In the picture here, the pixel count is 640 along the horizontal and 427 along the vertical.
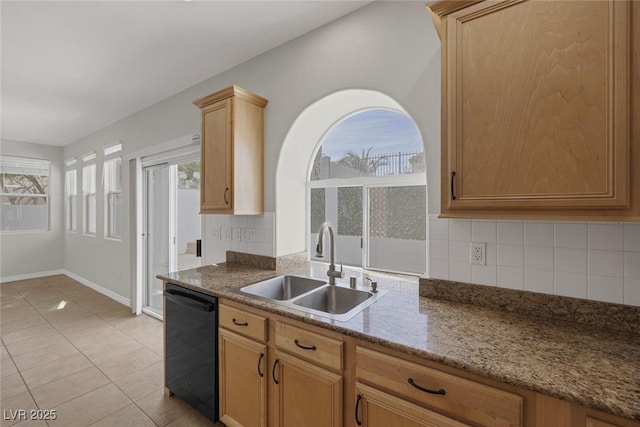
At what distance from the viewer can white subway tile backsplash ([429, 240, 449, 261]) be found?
64.2 inches

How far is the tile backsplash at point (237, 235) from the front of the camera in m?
2.47

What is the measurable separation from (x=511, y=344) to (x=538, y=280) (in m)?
0.46

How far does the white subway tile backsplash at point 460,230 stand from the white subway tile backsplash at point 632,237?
579 mm

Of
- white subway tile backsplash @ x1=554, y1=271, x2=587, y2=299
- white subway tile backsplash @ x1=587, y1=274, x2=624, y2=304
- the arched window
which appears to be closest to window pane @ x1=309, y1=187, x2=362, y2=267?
the arched window

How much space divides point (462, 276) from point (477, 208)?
Result: 49 centimetres

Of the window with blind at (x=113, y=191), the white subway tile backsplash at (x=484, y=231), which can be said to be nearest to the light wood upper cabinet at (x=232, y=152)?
the white subway tile backsplash at (x=484, y=231)

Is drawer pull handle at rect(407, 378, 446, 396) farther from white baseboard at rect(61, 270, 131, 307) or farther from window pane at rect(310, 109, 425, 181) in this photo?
white baseboard at rect(61, 270, 131, 307)

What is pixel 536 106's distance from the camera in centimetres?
113

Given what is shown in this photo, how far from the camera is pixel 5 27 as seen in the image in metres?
2.10

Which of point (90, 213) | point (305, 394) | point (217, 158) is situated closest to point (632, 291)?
point (305, 394)

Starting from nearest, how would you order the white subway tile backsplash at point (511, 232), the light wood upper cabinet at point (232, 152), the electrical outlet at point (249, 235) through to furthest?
the white subway tile backsplash at point (511, 232) < the light wood upper cabinet at point (232, 152) < the electrical outlet at point (249, 235)

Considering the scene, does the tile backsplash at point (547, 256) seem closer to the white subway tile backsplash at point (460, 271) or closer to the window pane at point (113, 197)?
the white subway tile backsplash at point (460, 271)

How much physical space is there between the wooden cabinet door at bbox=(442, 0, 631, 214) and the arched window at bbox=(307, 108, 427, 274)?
0.71 m

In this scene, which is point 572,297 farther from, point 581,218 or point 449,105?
point 449,105
